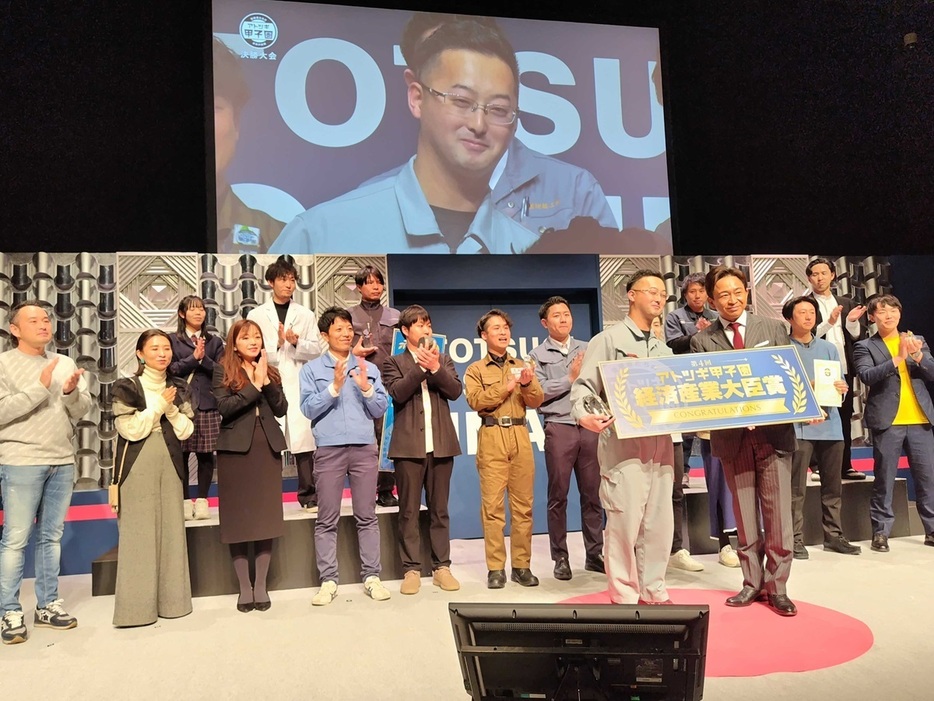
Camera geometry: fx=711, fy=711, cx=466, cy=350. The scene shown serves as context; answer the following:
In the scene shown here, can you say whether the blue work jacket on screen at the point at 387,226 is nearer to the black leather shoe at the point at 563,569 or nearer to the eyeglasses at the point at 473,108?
the eyeglasses at the point at 473,108

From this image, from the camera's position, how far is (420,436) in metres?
4.43

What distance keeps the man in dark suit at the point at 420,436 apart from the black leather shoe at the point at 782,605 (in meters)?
1.80

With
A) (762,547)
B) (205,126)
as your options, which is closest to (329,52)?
(205,126)

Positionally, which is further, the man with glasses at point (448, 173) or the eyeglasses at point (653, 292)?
the man with glasses at point (448, 173)

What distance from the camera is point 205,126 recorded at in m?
6.59

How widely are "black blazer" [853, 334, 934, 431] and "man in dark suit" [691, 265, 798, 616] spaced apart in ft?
5.80

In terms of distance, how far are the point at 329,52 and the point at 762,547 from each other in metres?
5.73

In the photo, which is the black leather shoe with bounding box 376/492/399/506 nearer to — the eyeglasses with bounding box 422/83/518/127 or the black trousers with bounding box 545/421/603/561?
the black trousers with bounding box 545/421/603/561

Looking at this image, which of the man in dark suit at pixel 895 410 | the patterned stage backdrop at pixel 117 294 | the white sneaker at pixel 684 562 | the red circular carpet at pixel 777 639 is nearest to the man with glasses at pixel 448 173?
the patterned stage backdrop at pixel 117 294

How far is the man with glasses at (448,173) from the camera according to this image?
6820 millimetres

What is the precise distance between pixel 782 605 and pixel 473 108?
5334mm

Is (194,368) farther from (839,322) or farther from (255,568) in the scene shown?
(839,322)

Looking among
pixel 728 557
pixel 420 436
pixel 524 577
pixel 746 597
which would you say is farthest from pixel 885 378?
pixel 420 436

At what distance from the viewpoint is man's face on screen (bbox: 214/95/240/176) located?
653cm
